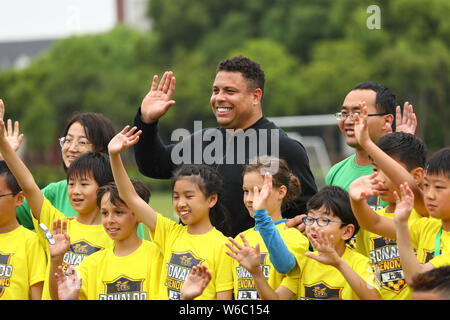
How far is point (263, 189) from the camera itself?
4.58m

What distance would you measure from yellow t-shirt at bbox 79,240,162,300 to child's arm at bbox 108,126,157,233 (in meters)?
0.26

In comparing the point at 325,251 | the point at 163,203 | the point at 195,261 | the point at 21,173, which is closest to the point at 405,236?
the point at 325,251

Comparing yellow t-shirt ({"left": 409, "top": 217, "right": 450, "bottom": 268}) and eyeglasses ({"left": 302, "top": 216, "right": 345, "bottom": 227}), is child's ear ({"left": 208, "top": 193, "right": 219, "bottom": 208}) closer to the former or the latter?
eyeglasses ({"left": 302, "top": 216, "right": 345, "bottom": 227})

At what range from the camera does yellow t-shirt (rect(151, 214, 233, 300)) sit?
4.81 meters

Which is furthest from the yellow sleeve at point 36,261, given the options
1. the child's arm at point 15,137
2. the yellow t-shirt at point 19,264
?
the child's arm at point 15,137

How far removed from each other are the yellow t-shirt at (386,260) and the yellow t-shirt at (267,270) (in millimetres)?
430

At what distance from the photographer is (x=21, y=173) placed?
5293 millimetres

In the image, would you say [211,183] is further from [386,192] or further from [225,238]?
[386,192]

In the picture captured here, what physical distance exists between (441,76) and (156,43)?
65.8 ft

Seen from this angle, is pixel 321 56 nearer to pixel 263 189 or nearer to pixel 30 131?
pixel 30 131

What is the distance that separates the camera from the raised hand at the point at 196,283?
4.42 meters

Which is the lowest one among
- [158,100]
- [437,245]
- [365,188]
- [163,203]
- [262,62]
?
[437,245]

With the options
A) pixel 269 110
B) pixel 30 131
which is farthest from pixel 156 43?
pixel 269 110

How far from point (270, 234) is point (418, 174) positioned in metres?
1.13
